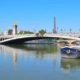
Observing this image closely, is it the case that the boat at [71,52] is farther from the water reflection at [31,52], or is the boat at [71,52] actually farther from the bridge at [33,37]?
the bridge at [33,37]

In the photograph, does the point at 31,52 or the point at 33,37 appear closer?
the point at 31,52

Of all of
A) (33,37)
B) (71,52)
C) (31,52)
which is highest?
(33,37)

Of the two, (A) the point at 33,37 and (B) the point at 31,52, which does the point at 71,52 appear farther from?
(A) the point at 33,37

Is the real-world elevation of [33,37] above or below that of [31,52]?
above

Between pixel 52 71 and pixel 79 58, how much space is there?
Answer: 29.6ft

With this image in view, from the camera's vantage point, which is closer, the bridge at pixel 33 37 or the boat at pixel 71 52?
the boat at pixel 71 52

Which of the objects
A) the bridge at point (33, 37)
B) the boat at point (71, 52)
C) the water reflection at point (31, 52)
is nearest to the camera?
the boat at point (71, 52)

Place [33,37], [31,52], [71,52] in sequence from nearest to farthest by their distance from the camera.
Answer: [71,52]
[31,52]
[33,37]

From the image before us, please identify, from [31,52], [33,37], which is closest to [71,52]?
[31,52]

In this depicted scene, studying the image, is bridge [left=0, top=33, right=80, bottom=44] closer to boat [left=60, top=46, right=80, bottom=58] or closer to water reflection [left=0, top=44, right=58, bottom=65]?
water reflection [left=0, top=44, right=58, bottom=65]

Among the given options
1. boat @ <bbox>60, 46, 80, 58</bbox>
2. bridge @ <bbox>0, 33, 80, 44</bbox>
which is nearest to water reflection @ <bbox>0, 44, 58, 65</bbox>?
boat @ <bbox>60, 46, 80, 58</bbox>

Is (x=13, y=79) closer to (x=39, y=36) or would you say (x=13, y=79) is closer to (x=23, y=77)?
(x=23, y=77)

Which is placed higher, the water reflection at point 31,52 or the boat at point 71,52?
the boat at point 71,52

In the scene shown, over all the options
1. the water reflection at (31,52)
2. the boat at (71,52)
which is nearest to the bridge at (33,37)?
the water reflection at (31,52)
